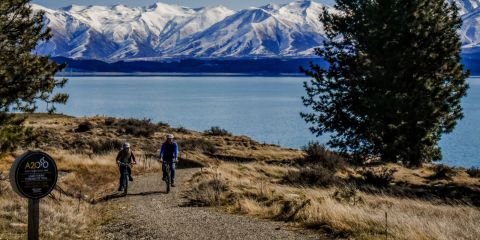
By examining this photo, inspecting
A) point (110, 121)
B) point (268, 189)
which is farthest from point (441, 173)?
point (110, 121)

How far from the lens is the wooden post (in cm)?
894

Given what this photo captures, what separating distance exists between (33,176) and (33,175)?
2cm

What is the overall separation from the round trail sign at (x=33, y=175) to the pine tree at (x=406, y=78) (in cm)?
2353

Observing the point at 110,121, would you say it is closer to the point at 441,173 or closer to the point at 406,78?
the point at 406,78

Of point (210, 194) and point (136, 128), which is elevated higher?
point (136, 128)

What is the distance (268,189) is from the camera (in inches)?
706

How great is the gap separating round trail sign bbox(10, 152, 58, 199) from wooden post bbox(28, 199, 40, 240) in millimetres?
296

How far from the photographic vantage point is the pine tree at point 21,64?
22.6m

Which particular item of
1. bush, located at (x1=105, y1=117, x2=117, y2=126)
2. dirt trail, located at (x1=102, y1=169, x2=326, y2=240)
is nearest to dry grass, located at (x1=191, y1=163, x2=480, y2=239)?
dirt trail, located at (x1=102, y1=169, x2=326, y2=240)

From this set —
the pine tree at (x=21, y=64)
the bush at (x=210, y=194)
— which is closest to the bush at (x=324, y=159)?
the bush at (x=210, y=194)

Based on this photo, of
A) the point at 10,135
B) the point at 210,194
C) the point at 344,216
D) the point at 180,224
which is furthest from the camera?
the point at 10,135

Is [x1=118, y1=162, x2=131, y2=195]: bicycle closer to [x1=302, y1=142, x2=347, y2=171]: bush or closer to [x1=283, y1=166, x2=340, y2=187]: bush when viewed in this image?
[x1=283, y1=166, x2=340, y2=187]: bush

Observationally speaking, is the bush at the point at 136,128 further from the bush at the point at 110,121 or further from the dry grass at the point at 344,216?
the dry grass at the point at 344,216

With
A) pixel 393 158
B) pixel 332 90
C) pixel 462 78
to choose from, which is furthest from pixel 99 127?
pixel 462 78
